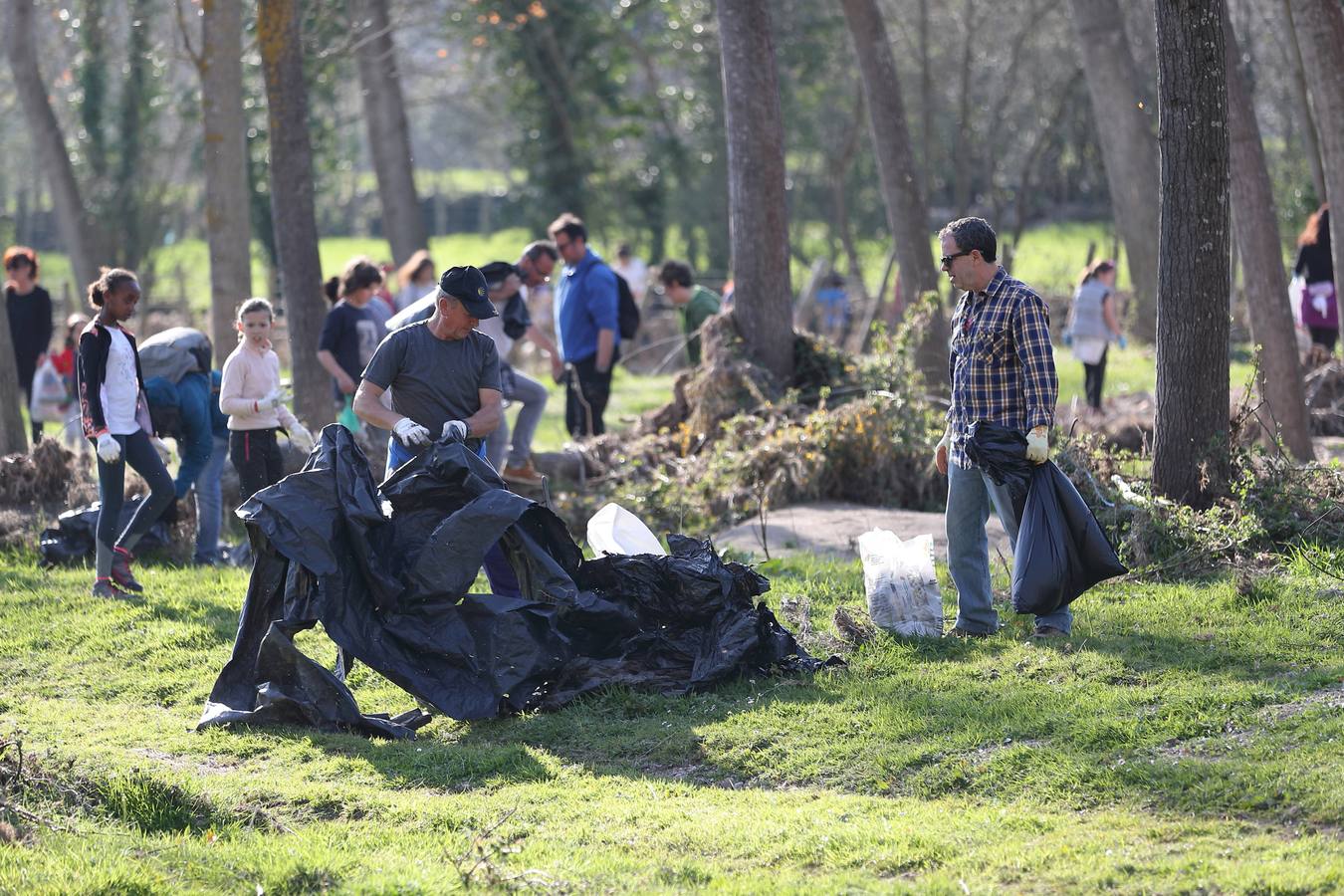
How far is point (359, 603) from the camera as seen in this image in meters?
6.13

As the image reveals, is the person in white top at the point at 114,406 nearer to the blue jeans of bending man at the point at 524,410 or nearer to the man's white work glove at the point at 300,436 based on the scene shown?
the man's white work glove at the point at 300,436

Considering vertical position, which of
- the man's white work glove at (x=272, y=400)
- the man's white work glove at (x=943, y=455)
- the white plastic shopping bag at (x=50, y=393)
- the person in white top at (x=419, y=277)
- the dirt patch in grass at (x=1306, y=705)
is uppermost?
the person in white top at (x=419, y=277)

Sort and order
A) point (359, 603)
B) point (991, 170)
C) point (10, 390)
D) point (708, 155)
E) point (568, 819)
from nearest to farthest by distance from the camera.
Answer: point (568, 819) < point (359, 603) < point (10, 390) < point (991, 170) < point (708, 155)

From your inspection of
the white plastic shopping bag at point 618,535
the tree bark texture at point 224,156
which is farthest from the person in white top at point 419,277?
the white plastic shopping bag at point 618,535

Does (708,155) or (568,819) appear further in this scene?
(708,155)

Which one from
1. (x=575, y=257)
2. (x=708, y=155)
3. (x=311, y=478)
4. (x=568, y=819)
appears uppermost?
(x=708, y=155)

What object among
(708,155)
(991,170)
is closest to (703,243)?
(708,155)

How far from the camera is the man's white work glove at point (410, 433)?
6.57m

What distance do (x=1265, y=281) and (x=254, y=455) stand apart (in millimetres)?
6477

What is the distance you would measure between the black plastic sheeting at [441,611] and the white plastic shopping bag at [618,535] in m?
0.66

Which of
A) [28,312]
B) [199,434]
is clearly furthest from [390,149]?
[199,434]

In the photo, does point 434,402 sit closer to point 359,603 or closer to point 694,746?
point 359,603

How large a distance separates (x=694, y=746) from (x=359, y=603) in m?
1.52

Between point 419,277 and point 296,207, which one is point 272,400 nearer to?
point 419,277
